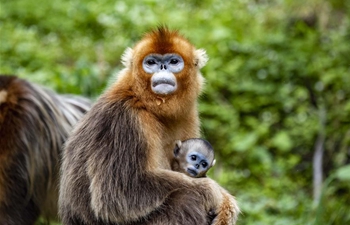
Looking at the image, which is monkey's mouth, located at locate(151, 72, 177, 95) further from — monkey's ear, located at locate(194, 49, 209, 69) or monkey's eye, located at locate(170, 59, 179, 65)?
monkey's ear, located at locate(194, 49, 209, 69)

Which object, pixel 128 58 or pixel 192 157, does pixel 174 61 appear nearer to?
pixel 128 58

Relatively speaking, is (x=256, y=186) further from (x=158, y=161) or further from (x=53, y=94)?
(x=158, y=161)

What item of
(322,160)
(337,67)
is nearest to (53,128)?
(322,160)

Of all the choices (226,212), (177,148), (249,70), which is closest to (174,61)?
(177,148)

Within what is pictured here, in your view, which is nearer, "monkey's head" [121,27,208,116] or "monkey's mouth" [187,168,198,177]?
"monkey's head" [121,27,208,116]

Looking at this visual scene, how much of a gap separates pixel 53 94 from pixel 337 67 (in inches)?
158

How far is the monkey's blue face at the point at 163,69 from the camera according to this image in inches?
189

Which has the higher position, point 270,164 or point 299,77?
point 299,77

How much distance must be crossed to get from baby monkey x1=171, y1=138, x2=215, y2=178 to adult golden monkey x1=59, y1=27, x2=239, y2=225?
4.3 inches

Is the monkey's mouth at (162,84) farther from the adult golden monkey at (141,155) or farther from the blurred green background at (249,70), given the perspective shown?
the blurred green background at (249,70)

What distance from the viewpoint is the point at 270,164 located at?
8.72 meters

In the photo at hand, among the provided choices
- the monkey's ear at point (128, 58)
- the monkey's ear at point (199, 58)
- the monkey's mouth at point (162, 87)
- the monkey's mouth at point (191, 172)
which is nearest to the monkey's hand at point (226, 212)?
the monkey's mouth at point (191, 172)

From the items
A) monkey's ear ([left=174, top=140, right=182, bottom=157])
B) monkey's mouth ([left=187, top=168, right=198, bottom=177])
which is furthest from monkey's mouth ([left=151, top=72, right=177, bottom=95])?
monkey's mouth ([left=187, top=168, right=198, bottom=177])

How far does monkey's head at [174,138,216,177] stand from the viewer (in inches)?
200
